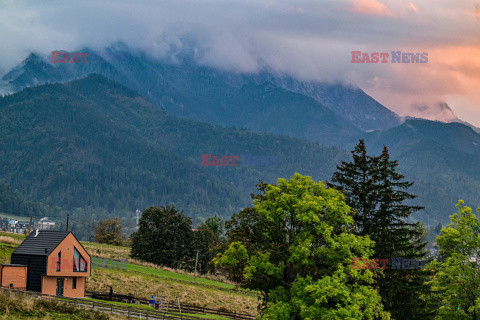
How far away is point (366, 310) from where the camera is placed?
159ft

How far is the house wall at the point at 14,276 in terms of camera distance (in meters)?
61.9

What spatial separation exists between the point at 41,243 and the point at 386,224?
111ft

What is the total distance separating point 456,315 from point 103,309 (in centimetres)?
2930

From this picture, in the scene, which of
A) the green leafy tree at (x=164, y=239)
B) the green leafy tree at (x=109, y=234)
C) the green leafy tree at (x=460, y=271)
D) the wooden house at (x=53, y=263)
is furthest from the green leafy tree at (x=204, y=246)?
the green leafy tree at (x=460, y=271)

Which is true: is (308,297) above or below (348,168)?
below

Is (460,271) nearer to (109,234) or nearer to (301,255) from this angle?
(301,255)

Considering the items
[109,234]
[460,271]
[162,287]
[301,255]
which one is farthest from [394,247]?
[109,234]

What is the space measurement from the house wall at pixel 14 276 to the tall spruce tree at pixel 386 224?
30.8m

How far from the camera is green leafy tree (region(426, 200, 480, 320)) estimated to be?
52062mm

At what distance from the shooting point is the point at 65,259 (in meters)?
66.6

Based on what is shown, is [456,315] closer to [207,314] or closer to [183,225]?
[207,314]

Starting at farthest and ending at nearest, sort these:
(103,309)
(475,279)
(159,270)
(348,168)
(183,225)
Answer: (183,225) → (159,270) → (348,168) → (103,309) → (475,279)

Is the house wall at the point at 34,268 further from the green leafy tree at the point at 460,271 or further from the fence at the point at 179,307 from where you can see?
the green leafy tree at the point at 460,271

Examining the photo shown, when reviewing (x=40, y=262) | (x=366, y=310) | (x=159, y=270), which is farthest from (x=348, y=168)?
(x=159, y=270)
